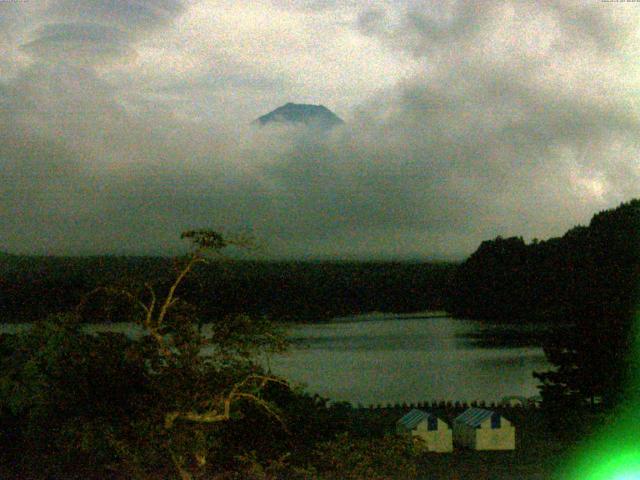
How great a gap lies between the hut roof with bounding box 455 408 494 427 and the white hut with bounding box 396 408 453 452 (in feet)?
2.27

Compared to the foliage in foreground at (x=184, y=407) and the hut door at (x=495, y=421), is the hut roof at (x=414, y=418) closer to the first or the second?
the hut door at (x=495, y=421)

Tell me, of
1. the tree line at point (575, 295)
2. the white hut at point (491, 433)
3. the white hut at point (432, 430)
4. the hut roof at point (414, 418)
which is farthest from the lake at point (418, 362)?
the white hut at point (491, 433)

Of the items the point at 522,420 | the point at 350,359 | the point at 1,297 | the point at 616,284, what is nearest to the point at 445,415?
the point at 522,420

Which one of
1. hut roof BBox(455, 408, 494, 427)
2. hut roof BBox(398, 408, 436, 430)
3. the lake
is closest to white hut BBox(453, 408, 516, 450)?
hut roof BBox(455, 408, 494, 427)

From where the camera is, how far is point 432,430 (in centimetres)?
1948

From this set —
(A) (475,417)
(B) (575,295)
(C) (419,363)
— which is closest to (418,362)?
(C) (419,363)

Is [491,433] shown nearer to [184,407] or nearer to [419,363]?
[184,407]

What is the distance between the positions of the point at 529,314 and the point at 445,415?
58.2 m

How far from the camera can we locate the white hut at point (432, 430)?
19250 mm

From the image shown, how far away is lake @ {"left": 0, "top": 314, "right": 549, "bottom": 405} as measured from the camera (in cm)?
4388

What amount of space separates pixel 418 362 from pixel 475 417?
42100 mm

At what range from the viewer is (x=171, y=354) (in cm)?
926

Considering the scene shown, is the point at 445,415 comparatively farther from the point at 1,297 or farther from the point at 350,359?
the point at 350,359

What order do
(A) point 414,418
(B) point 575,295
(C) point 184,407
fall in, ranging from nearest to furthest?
(C) point 184,407
(A) point 414,418
(B) point 575,295
